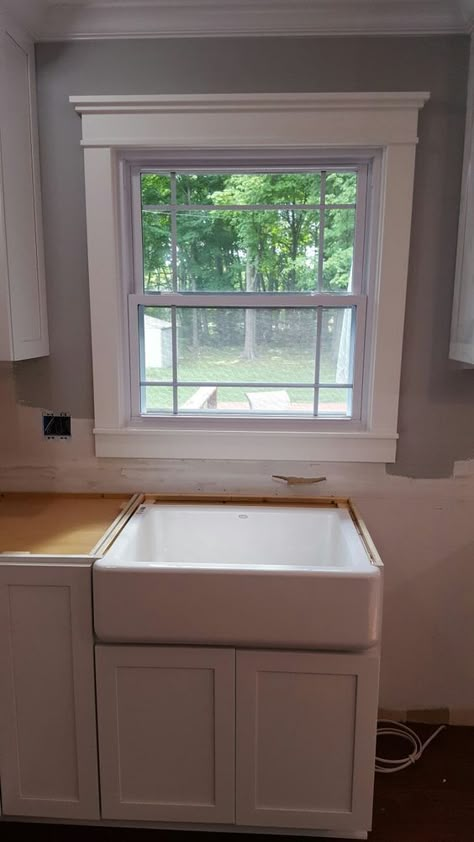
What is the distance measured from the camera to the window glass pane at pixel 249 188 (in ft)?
5.88

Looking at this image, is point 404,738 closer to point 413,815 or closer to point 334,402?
point 413,815

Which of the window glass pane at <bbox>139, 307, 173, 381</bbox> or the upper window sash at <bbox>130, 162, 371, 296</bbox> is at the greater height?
the upper window sash at <bbox>130, 162, 371, 296</bbox>

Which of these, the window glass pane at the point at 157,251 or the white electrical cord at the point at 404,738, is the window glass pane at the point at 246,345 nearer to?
the window glass pane at the point at 157,251

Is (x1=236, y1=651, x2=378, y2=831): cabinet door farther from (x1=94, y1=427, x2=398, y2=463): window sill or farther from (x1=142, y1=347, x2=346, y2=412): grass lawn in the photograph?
(x1=142, y1=347, x2=346, y2=412): grass lawn

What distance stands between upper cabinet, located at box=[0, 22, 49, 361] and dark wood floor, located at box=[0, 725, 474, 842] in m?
1.36

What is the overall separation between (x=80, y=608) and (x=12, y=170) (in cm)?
124

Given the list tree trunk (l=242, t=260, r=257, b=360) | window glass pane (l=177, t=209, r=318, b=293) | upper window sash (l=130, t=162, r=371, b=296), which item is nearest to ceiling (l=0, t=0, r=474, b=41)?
upper window sash (l=130, t=162, r=371, b=296)

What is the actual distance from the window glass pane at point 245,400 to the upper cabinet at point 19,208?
530 millimetres

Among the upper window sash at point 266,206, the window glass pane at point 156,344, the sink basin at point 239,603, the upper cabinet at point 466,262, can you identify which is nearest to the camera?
the sink basin at point 239,603

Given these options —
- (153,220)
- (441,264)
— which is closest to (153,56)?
(153,220)

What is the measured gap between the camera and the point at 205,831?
152 cm

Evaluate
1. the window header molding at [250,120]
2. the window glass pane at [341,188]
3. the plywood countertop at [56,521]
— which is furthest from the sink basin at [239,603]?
the window header molding at [250,120]

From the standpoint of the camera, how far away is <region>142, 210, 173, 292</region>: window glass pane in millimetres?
1835

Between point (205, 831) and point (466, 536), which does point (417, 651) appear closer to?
point (466, 536)
